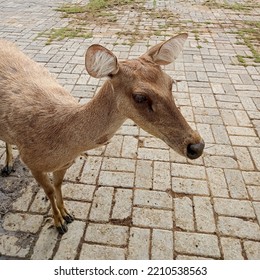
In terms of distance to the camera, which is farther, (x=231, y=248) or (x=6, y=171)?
(x=6, y=171)

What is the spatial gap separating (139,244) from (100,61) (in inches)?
79.7

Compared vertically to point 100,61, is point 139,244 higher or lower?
lower

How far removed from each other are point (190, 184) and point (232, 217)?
2.22 ft

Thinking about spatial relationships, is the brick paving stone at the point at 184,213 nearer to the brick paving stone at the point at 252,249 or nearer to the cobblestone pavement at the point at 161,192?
the cobblestone pavement at the point at 161,192

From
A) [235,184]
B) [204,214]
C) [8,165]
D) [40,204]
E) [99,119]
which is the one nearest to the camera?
[99,119]

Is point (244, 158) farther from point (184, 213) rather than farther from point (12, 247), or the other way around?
point (12, 247)

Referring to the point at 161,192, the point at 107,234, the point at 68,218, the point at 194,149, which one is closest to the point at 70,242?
the point at 68,218

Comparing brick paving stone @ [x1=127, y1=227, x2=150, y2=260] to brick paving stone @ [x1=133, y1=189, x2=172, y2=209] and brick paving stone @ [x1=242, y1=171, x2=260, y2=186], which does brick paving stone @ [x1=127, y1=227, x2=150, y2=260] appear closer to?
brick paving stone @ [x1=133, y1=189, x2=172, y2=209]

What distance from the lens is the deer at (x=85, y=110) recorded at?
2.26 metres

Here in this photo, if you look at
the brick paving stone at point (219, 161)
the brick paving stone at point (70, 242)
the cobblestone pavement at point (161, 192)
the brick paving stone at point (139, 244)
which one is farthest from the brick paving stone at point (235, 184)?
the brick paving stone at point (70, 242)

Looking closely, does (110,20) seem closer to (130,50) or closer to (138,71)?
(130,50)

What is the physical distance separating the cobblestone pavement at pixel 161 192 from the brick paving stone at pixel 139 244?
11 millimetres

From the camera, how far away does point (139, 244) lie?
323 centimetres

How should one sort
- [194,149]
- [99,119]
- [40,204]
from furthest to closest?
[40,204]
[99,119]
[194,149]
